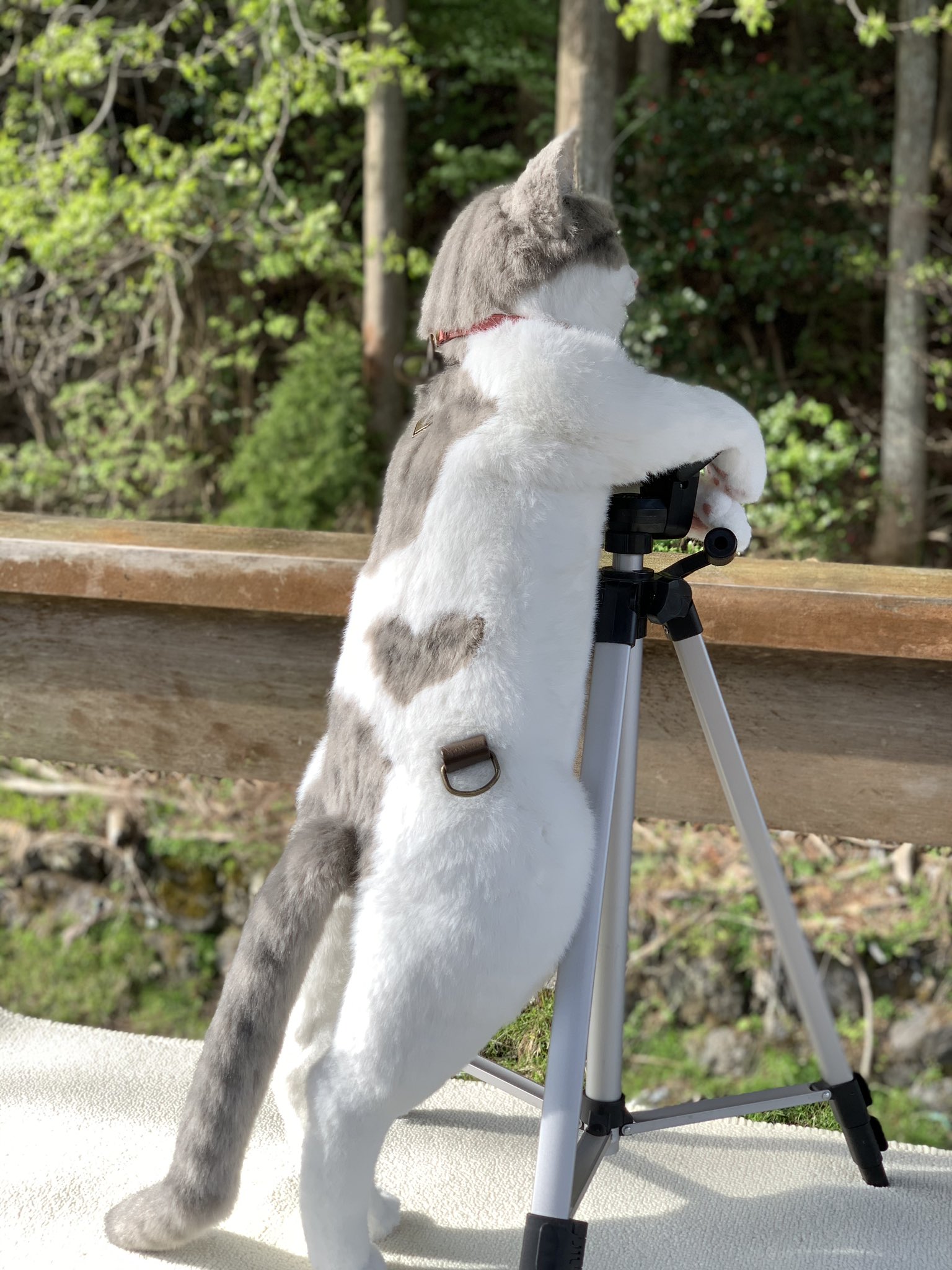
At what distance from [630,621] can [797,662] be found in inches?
16.2

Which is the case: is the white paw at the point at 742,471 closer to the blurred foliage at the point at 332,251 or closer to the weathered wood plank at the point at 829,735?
the weathered wood plank at the point at 829,735

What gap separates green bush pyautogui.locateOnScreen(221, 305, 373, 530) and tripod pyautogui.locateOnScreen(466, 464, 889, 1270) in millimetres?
4111

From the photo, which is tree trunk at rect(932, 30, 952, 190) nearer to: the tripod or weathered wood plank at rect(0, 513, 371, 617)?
weathered wood plank at rect(0, 513, 371, 617)

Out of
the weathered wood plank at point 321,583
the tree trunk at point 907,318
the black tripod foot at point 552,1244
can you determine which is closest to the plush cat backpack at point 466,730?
the black tripod foot at point 552,1244

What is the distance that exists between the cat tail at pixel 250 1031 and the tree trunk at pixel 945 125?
19.2 ft

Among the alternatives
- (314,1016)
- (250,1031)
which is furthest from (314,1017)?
(250,1031)

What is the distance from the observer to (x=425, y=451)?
105 centimetres

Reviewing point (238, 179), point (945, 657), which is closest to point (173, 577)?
point (945, 657)

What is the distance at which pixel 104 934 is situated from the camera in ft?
10.9

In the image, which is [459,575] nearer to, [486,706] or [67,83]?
[486,706]

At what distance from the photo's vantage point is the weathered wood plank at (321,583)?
1.29 meters

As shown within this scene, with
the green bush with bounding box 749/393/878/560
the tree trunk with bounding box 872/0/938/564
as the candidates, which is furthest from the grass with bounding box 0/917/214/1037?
the tree trunk with bounding box 872/0/938/564

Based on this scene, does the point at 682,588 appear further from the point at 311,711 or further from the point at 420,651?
the point at 311,711

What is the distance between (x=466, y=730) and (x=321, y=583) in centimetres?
51
